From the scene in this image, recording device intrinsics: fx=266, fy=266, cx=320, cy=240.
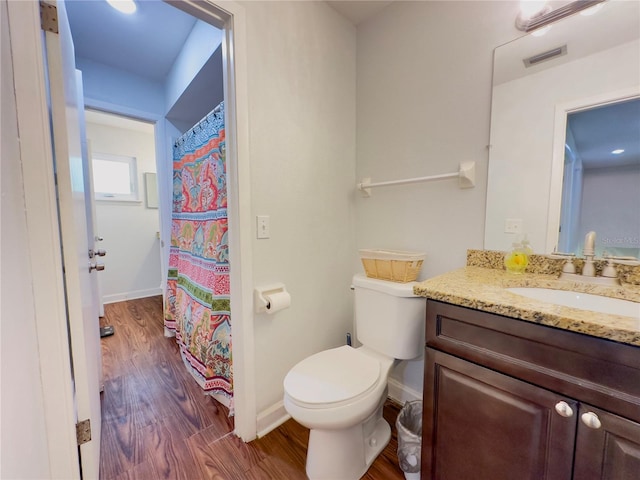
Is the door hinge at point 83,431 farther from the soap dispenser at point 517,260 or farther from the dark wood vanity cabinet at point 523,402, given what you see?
the soap dispenser at point 517,260

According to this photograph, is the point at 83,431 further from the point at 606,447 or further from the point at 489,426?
the point at 606,447

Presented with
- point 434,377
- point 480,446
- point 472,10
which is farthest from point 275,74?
point 480,446

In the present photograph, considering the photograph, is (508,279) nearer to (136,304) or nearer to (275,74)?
(275,74)

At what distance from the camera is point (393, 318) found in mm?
1262

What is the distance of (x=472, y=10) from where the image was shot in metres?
1.28

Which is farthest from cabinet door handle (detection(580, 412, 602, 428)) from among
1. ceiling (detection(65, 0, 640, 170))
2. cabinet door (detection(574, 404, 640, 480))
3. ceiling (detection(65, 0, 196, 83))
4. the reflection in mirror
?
ceiling (detection(65, 0, 196, 83))

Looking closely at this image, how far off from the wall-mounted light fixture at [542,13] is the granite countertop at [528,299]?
3.41 feet

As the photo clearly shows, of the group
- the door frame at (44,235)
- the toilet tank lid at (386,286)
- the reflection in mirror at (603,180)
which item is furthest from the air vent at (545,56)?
the door frame at (44,235)

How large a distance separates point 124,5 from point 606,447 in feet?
9.32

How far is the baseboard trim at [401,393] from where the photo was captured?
5.12 ft

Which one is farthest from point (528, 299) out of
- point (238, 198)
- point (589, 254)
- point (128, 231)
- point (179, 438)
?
point (128, 231)

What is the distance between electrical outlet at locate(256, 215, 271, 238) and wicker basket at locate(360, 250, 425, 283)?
54 centimetres

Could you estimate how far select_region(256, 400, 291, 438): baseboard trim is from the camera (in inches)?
55.1

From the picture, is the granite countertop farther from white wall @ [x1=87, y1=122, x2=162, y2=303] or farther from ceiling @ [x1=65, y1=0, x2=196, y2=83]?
white wall @ [x1=87, y1=122, x2=162, y2=303]
